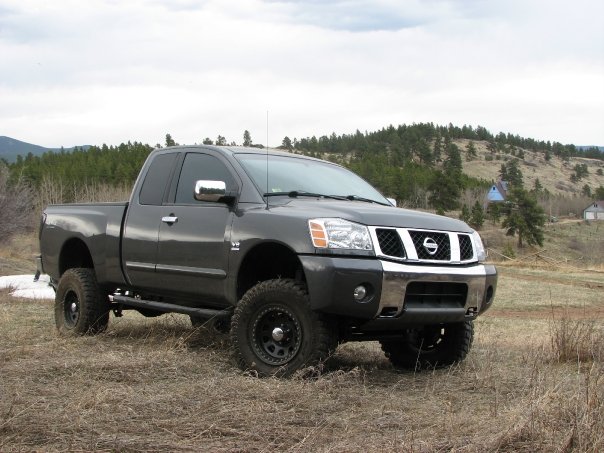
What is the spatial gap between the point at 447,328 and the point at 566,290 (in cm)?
1654

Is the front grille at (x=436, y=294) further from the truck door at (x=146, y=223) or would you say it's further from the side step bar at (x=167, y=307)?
the truck door at (x=146, y=223)

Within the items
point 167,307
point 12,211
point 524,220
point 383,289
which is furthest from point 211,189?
point 524,220

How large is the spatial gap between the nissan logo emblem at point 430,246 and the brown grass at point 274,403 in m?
0.99

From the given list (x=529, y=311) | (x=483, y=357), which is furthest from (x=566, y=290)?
(x=483, y=357)

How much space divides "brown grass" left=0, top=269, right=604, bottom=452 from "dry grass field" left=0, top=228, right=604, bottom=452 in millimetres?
10

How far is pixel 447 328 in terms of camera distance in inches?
273

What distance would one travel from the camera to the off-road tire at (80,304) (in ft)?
26.4

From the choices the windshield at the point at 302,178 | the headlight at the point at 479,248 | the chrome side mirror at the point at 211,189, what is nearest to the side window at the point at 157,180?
the windshield at the point at 302,178

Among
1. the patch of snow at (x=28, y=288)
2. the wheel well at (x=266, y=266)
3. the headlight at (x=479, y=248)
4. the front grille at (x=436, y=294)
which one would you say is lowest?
the patch of snow at (x=28, y=288)

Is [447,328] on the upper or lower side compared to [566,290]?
upper

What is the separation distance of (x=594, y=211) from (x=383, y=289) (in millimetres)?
161841

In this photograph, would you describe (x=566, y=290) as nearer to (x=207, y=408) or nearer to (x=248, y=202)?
(x=248, y=202)

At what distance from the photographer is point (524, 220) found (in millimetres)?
90125

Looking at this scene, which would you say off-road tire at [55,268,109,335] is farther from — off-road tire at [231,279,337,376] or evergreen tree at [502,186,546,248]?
evergreen tree at [502,186,546,248]
